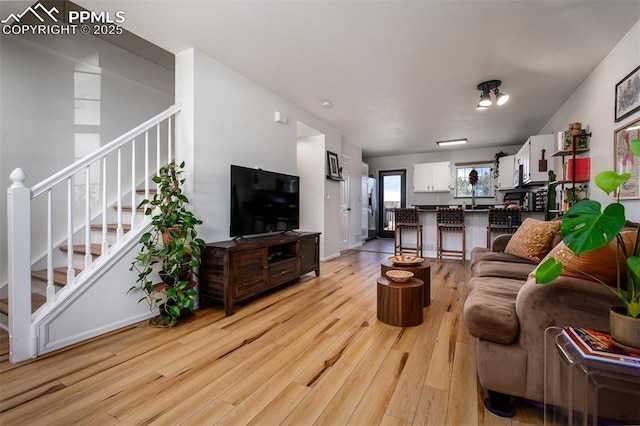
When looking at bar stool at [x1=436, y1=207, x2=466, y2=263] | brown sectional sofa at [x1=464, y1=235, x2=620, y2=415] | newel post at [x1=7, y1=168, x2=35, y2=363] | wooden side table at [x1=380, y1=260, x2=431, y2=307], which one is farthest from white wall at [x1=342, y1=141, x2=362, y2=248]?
newel post at [x1=7, y1=168, x2=35, y2=363]

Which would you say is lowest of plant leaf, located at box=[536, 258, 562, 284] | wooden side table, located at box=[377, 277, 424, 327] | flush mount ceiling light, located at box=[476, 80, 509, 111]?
wooden side table, located at box=[377, 277, 424, 327]

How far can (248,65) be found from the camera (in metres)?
3.05

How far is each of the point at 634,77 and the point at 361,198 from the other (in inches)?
204

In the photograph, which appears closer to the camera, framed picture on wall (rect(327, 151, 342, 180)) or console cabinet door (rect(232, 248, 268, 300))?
console cabinet door (rect(232, 248, 268, 300))

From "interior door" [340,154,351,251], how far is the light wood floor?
11.5 ft

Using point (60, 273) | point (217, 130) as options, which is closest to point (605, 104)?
point (217, 130)

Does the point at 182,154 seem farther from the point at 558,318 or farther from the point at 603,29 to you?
the point at 603,29

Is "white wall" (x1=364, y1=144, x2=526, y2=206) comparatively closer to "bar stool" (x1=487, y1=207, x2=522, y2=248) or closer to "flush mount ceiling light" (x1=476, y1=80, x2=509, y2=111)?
"bar stool" (x1=487, y1=207, x2=522, y2=248)

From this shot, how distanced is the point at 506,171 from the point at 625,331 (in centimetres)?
637

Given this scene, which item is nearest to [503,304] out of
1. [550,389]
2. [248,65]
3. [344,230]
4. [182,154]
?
[550,389]

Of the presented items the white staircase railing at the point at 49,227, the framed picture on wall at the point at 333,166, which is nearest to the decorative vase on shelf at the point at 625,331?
the white staircase railing at the point at 49,227

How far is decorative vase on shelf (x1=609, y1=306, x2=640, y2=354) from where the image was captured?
37.2 inches

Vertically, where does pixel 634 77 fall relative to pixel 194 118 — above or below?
above

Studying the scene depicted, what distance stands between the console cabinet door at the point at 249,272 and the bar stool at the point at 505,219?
399 cm
